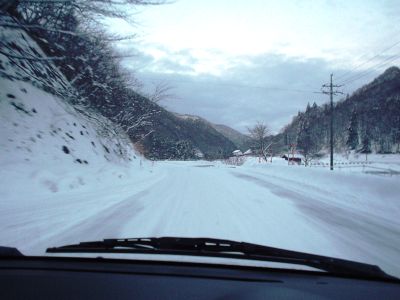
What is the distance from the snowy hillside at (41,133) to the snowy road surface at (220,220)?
2.74ft

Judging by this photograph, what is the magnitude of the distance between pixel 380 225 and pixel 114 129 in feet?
59.0

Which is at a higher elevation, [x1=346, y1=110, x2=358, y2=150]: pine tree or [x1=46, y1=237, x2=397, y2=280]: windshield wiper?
[x1=346, y1=110, x2=358, y2=150]: pine tree

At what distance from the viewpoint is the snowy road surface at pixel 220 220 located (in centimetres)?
532

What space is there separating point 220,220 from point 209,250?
3.93 m

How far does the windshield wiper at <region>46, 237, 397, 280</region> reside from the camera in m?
2.78

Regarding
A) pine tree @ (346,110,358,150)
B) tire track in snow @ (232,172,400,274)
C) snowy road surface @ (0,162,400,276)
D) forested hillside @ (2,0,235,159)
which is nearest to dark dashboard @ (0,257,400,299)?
snowy road surface @ (0,162,400,276)

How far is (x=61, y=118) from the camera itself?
14.8 metres

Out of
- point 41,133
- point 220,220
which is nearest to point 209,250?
point 220,220

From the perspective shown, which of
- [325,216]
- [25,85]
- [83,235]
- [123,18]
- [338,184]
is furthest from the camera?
[338,184]

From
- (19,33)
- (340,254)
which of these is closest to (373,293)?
(340,254)

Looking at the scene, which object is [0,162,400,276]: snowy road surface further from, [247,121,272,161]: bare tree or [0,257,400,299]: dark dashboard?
[247,121,272,161]: bare tree

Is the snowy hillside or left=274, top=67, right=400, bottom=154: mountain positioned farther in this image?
left=274, top=67, right=400, bottom=154: mountain

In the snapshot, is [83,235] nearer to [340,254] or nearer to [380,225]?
[340,254]

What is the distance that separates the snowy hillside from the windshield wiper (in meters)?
5.98
